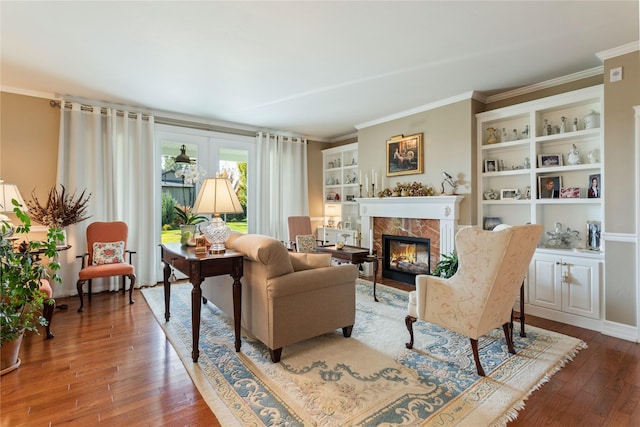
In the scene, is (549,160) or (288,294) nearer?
(288,294)

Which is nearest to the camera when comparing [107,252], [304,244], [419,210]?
[107,252]

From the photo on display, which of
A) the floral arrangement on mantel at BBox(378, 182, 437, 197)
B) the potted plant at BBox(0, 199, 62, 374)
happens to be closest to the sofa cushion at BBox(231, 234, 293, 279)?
the potted plant at BBox(0, 199, 62, 374)

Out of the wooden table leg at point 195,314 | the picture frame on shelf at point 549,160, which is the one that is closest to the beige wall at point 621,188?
the picture frame on shelf at point 549,160

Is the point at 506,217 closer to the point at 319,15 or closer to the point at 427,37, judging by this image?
the point at 427,37

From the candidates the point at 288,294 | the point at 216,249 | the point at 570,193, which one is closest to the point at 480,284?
the point at 288,294

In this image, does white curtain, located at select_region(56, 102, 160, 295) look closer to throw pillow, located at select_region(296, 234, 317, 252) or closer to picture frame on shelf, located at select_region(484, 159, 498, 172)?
throw pillow, located at select_region(296, 234, 317, 252)

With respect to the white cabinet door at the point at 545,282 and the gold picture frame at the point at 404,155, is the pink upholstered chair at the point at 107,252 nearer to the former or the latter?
the gold picture frame at the point at 404,155

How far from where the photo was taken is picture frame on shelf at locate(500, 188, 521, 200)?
13.1ft

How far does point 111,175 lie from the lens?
14.7 feet

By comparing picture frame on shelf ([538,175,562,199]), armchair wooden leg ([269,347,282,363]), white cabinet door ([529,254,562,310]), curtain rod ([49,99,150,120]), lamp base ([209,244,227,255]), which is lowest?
armchair wooden leg ([269,347,282,363])

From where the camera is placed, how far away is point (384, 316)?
3.46m

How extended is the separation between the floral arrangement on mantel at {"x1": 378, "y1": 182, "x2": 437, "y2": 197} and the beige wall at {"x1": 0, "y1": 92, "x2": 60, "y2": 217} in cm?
482

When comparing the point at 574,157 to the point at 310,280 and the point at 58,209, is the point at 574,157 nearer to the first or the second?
the point at 310,280

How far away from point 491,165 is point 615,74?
1474mm
